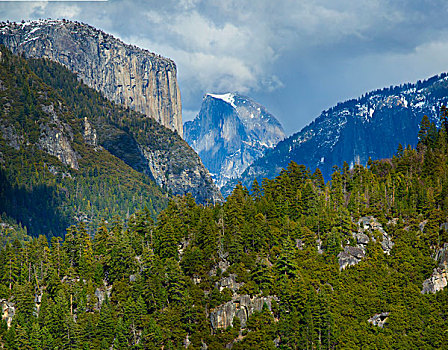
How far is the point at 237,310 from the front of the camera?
134 m

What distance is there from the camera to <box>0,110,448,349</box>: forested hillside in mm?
129375

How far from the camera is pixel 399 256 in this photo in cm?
15075

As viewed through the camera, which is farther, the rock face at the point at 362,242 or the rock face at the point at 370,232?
the rock face at the point at 370,232

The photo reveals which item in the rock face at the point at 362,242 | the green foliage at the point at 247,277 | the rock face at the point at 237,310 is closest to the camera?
the green foliage at the point at 247,277

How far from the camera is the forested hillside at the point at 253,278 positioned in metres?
129

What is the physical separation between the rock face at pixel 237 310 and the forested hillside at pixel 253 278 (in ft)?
0.78

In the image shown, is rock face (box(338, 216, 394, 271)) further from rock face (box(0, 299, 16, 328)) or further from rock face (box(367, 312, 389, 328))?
rock face (box(0, 299, 16, 328))

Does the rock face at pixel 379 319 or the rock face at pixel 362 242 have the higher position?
the rock face at pixel 362 242

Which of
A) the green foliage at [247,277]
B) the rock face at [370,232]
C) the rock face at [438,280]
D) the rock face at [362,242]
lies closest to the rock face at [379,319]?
the green foliage at [247,277]

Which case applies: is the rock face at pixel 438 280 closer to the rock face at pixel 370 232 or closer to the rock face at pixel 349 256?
the rock face at pixel 370 232

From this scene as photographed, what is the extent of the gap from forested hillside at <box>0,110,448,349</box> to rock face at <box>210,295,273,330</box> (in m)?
0.24

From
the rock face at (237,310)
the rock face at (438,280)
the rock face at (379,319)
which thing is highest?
the rock face at (438,280)

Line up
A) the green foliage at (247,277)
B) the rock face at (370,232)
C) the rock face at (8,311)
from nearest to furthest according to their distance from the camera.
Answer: the green foliage at (247,277) → the rock face at (8,311) → the rock face at (370,232)

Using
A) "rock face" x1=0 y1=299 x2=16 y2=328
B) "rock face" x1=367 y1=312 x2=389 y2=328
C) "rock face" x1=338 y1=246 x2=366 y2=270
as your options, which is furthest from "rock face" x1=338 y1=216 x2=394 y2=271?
"rock face" x1=0 y1=299 x2=16 y2=328
